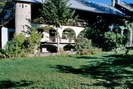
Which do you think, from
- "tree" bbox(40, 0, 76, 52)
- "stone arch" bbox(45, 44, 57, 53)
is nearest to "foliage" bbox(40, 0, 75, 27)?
"tree" bbox(40, 0, 76, 52)

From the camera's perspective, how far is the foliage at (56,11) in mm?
28094

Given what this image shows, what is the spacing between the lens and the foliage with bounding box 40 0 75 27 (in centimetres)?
2809

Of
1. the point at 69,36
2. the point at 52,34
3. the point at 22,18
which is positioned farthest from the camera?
the point at 52,34

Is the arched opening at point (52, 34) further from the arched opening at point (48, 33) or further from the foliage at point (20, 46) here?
the foliage at point (20, 46)

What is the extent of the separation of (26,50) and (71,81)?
46.6 feet

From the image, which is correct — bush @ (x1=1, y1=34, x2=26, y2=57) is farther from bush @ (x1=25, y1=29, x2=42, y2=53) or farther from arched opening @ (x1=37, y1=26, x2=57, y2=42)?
arched opening @ (x1=37, y1=26, x2=57, y2=42)

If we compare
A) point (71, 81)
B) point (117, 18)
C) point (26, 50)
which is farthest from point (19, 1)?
point (71, 81)

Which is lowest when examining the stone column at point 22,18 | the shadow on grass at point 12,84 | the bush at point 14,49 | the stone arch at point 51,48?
the stone arch at point 51,48

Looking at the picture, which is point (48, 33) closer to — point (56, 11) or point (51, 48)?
point (51, 48)

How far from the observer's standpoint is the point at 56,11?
28.2 m

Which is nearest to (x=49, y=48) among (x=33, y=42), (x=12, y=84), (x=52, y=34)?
(x=52, y=34)

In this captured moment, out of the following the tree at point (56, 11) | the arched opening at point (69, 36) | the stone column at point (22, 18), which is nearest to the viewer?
the tree at point (56, 11)

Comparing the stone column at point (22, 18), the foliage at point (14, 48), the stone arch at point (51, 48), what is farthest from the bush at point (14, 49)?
the stone arch at point (51, 48)

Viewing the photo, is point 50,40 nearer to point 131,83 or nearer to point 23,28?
point 23,28
